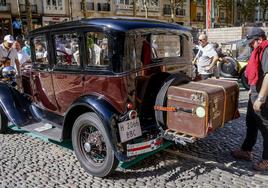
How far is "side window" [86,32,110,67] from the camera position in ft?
13.2

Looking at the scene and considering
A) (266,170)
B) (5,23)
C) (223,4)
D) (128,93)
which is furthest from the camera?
(223,4)

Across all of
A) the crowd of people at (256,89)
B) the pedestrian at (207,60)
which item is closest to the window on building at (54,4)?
the pedestrian at (207,60)

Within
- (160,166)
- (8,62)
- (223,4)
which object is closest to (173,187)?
(160,166)

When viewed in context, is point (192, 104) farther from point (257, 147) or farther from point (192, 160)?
point (257, 147)

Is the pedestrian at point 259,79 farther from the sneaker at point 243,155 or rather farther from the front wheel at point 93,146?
the front wheel at point 93,146

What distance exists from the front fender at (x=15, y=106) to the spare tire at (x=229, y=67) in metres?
7.74

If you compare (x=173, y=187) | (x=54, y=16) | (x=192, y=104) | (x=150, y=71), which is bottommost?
(x=173, y=187)

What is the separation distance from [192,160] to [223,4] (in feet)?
166

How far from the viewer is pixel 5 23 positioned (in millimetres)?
35500

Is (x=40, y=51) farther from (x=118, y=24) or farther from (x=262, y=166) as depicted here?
(x=262, y=166)

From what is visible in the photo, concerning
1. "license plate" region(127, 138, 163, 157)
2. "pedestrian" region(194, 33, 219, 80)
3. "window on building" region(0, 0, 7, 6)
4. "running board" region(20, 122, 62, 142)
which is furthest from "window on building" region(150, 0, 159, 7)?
"license plate" region(127, 138, 163, 157)

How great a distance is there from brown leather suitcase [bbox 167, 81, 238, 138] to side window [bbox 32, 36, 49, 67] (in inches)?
89.4

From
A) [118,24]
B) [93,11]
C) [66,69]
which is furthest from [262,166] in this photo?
[93,11]

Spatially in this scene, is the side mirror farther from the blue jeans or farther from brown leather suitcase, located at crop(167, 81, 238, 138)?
the blue jeans
